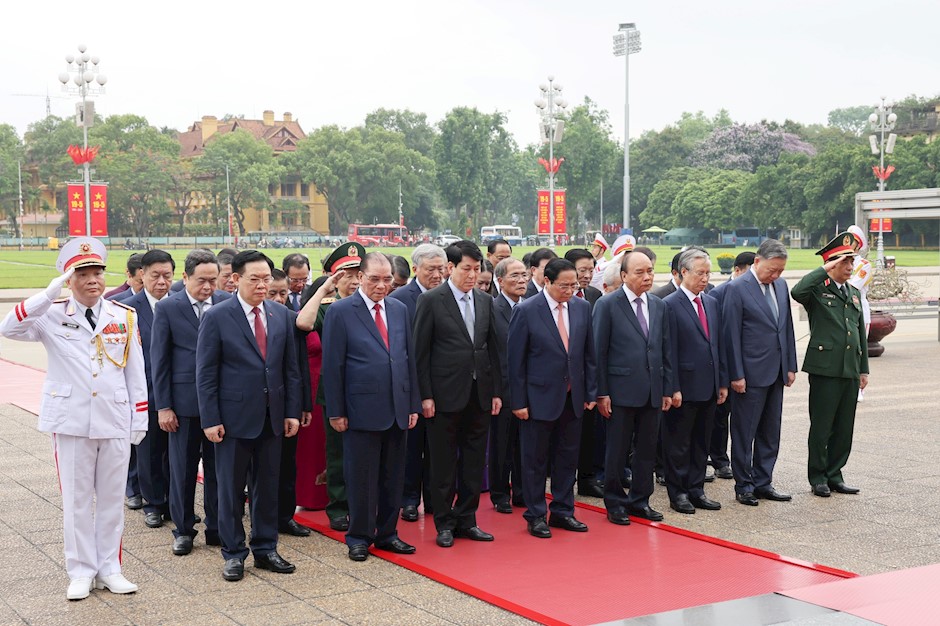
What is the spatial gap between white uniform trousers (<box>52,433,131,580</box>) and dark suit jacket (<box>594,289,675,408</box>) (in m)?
3.01

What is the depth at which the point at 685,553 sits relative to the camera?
5.69m

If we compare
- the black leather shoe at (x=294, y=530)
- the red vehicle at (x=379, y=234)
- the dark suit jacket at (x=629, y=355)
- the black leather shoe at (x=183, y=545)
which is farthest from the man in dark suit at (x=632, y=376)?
the red vehicle at (x=379, y=234)

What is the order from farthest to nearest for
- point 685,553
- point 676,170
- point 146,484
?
point 676,170 < point 146,484 < point 685,553

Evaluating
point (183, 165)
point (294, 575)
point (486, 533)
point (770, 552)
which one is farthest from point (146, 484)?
point (183, 165)

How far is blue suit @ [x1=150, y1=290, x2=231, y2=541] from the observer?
5852 mm

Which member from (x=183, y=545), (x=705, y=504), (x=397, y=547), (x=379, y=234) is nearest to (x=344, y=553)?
(x=397, y=547)

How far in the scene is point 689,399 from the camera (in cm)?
684

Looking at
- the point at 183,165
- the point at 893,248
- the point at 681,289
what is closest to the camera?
the point at 681,289

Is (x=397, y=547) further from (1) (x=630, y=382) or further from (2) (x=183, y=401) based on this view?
(1) (x=630, y=382)

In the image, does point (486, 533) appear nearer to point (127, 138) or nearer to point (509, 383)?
point (509, 383)

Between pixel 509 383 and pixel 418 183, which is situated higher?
pixel 418 183

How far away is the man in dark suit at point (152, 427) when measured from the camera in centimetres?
652

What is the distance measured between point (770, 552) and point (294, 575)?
267 centimetres

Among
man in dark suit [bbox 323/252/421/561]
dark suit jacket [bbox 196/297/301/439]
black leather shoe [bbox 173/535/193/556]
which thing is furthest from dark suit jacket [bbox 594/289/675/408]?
black leather shoe [bbox 173/535/193/556]
